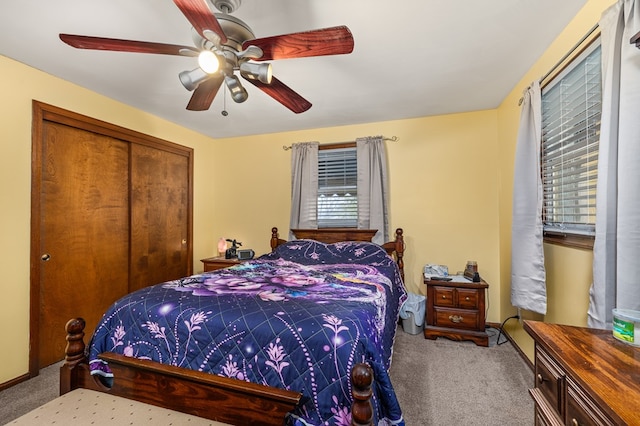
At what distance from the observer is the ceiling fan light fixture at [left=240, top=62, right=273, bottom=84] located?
1.49 m

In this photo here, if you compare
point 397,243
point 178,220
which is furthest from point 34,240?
point 397,243

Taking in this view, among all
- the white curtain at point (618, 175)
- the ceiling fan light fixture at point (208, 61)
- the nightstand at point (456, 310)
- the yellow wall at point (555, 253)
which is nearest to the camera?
the white curtain at point (618, 175)

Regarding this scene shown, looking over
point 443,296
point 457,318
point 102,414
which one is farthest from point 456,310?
point 102,414

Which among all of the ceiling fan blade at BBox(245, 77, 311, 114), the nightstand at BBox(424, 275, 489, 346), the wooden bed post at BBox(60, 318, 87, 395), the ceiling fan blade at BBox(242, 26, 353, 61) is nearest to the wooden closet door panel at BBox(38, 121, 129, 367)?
the wooden bed post at BBox(60, 318, 87, 395)

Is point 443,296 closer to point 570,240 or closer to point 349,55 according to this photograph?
point 570,240

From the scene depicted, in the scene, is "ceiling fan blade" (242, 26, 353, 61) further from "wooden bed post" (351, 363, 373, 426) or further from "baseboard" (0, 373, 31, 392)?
"baseboard" (0, 373, 31, 392)

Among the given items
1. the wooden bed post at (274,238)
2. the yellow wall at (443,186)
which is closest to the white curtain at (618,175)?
the yellow wall at (443,186)

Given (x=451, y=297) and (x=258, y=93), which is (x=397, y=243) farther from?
(x=258, y=93)

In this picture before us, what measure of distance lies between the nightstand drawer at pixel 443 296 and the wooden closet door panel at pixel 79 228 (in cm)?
328

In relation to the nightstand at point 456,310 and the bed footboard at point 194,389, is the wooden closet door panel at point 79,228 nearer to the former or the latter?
the bed footboard at point 194,389

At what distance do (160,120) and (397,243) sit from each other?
3.19m

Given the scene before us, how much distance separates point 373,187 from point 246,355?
2561 millimetres

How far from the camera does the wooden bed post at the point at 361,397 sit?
3.25 ft

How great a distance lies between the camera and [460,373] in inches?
88.4
